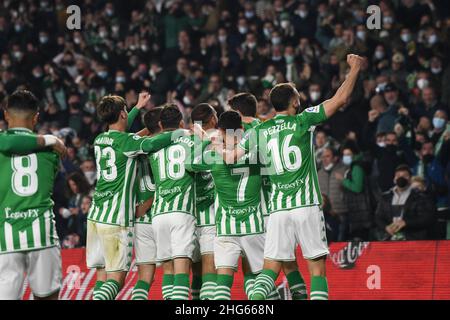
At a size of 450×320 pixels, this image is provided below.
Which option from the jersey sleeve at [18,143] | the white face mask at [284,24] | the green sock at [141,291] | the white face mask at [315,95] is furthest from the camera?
the white face mask at [284,24]

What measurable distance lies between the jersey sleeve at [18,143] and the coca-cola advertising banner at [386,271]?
5059 millimetres

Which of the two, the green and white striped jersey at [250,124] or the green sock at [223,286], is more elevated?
the green and white striped jersey at [250,124]

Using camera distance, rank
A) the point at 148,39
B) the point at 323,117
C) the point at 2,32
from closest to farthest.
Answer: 1. the point at 323,117
2. the point at 148,39
3. the point at 2,32

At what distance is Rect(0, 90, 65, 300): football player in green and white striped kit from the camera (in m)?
7.71

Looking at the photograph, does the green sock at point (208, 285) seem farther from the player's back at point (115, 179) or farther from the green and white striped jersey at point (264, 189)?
the player's back at point (115, 179)

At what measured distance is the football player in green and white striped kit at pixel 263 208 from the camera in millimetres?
9602

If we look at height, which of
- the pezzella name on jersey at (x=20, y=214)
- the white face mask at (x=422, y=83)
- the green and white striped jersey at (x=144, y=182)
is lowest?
the pezzella name on jersey at (x=20, y=214)

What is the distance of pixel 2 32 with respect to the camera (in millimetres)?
22906

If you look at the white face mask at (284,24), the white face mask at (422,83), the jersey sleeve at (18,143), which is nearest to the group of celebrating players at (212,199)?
the jersey sleeve at (18,143)

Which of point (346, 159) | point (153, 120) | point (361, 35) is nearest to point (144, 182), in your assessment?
point (153, 120)
